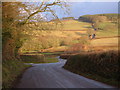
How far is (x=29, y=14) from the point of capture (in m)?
24.9

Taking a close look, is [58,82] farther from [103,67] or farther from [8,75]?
[8,75]

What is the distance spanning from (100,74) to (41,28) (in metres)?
14.8

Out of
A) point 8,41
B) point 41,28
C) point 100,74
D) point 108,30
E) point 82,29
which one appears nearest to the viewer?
point 100,74

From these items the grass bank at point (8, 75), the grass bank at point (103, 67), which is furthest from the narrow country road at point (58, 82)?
the grass bank at point (103, 67)

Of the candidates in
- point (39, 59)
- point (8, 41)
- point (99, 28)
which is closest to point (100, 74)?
point (8, 41)

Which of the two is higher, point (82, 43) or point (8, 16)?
point (8, 16)

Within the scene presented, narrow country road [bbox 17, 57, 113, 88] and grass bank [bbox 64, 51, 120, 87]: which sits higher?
grass bank [bbox 64, 51, 120, 87]

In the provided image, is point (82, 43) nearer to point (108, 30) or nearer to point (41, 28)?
point (108, 30)

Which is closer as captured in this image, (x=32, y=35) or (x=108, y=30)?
(x=32, y=35)

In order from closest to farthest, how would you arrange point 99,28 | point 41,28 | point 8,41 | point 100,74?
point 100,74 < point 8,41 < point 41,28 < point 99,28

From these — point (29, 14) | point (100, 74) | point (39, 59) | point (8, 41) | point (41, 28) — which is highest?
point (29, 14)

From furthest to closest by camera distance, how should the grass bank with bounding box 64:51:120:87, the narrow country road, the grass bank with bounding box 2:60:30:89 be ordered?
1. the grass bank with bounding box 64:51:120:87
2. the grass bank with bounding box 2:60:30:89
3. the narrow country road

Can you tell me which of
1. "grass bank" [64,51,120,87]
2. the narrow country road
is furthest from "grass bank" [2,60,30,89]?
"grass bank" [64,51,120,87]

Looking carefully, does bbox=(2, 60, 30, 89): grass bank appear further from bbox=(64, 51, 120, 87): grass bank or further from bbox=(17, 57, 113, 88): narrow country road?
bbox=(64, 51, 120, 87): grass bank
